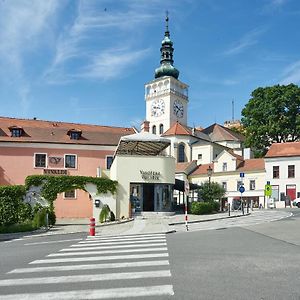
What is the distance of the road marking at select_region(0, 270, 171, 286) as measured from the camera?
8.97 m

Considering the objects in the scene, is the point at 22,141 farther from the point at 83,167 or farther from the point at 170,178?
the point at 170,178

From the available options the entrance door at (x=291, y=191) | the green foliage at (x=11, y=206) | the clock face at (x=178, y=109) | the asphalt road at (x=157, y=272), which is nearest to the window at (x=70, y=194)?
the green foliage at (x=11, y=206)

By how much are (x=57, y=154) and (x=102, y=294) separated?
36530 millimetres

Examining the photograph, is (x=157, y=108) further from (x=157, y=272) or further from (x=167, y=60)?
(x=157, y=272)

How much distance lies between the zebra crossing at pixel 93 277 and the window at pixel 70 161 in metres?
30.3

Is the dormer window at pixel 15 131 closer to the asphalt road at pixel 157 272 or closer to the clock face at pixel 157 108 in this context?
the asphalt road at pixel 157 272

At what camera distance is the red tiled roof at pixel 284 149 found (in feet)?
188

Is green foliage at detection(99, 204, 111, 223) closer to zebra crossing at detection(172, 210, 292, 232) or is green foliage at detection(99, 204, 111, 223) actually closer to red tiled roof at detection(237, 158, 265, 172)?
zebra crossing at detection(172, 210, 292, 232)

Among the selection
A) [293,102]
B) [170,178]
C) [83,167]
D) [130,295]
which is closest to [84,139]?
[83,167]

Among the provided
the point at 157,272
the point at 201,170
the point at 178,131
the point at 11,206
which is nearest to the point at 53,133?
the point at 11,206

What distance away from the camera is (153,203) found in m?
34.3

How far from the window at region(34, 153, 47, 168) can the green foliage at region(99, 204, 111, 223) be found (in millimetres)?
13649

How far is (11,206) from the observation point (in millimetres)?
29766

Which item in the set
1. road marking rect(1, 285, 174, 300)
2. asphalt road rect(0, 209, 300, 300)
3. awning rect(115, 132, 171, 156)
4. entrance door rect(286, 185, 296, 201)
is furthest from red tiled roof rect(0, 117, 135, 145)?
road marking rect(1, 285, 174, 300)
